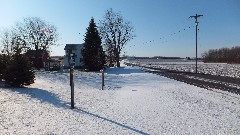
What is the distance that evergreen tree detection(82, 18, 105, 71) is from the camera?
5272cm

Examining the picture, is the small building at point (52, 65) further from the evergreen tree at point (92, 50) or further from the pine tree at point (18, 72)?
the pine tree at point (18, 72)

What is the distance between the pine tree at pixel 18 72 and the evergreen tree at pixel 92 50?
32.0 meters

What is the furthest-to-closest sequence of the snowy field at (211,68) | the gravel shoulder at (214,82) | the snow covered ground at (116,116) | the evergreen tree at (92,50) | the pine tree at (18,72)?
the evergreen tree at (92,50), the snowy field at (211,68), the gravel shoulder at (214,82), the pine tree at (18,72), the snow covered ground at (116,116)

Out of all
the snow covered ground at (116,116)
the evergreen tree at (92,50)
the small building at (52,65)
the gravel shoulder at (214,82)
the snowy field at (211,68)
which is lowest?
the snowy field at (211,68)

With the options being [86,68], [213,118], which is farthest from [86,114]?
[86,68]

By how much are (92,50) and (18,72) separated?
1323 inches

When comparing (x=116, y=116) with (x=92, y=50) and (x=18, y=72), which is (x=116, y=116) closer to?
(x=18, y=72)

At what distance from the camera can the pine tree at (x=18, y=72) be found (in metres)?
19.9

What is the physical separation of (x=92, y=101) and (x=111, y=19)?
217ft

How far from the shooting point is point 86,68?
52.9 m

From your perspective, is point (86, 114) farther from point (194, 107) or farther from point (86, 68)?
point (86, 68)

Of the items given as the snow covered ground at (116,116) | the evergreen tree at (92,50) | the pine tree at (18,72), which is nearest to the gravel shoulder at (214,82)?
the snow covered ground at (116,116)

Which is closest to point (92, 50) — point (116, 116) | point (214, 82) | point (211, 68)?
point (214, 82)

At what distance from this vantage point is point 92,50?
53.3 m
